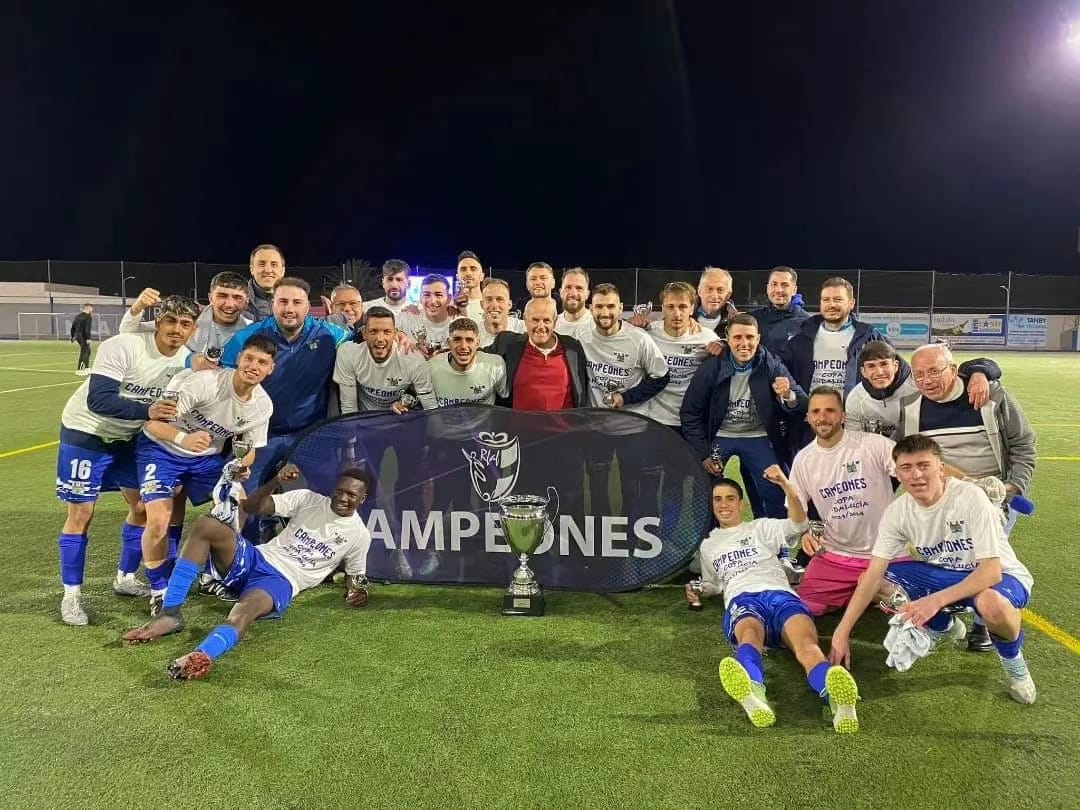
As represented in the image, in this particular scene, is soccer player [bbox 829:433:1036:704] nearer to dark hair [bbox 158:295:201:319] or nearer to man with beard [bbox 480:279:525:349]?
man with beard [bbox 480:279:525:349]

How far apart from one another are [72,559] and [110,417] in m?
0.82

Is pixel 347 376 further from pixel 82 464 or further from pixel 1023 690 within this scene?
pixel 1023 690

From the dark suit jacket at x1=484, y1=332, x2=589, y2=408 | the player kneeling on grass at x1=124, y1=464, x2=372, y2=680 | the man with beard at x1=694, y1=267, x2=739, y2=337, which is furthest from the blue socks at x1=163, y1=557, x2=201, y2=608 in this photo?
the man with beard at x1=694, y1=267, x2=739, y2=337

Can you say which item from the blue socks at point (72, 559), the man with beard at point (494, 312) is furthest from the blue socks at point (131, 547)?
the man with beard at point (494, 312)

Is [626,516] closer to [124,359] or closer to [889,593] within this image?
[889,593]

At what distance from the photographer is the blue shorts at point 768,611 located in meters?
3.60

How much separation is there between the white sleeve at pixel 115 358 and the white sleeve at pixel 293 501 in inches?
44.3

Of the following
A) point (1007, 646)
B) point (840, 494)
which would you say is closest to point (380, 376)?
point (840, 494)

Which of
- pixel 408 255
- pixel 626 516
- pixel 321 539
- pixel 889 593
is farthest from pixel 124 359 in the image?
pixel 408 255

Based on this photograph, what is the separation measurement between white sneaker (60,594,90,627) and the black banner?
4.53 feet

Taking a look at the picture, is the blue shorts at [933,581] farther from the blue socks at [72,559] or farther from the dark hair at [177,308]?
the blue socks at [72,559]

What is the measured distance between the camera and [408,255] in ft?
235

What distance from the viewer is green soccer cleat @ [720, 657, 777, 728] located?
3064 mm

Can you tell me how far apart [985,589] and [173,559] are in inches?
174
